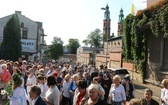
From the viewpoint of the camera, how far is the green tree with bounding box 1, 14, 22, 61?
5003 centimetres

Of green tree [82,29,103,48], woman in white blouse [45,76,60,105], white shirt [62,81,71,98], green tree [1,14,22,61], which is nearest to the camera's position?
woman in white blouse [45,76,60,105]

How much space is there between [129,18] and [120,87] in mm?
21066

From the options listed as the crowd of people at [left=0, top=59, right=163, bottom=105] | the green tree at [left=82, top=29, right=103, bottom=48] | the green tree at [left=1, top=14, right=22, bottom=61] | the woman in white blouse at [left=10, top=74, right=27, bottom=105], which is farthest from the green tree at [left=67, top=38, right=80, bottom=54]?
the woman in white blouse at [left=10, top=74, right=27, bottom=105]

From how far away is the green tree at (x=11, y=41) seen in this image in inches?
1970

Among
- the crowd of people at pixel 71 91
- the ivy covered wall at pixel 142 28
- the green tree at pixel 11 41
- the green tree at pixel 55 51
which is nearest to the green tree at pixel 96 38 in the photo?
the green tree at pixel 55 51

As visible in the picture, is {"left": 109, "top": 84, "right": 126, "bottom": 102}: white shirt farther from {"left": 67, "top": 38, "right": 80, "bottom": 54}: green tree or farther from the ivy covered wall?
{"left": 67, "top": 38, "right": 80, "bottom": 54}: green tree

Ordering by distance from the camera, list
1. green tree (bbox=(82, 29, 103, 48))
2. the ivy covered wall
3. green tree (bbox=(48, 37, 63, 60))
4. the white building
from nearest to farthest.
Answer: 1. the ivy covered wall
2. the white building
3. green tree (bbox=(48, 37, 63, 60))
4. green tree (bbox=(82, 29, 103, 48))

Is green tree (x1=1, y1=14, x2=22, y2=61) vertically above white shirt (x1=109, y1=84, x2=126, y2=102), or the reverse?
green tree (x1=1, y1=14, x2=22, y2=61)

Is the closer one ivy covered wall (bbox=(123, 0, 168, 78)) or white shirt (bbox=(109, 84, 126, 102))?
white shirt (bbox=(109, 84, 126, 102))

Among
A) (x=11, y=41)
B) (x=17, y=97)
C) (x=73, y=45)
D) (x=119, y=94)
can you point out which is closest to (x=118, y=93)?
(x=119, y=94)

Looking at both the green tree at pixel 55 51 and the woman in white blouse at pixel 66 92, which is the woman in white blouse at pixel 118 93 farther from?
the green tree at pixel 55 51

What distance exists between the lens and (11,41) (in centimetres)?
5034

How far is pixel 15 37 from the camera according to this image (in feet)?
167

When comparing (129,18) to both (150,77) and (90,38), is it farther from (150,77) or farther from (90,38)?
(90,38)
